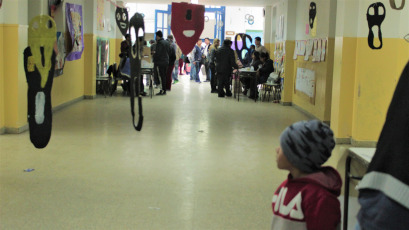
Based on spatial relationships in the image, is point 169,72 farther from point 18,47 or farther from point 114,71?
point 18,47

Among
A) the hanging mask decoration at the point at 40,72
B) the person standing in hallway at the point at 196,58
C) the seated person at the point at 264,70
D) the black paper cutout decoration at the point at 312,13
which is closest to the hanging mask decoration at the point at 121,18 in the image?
the hanging mask decoration at the point at 40,72

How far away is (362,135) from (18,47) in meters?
5.05

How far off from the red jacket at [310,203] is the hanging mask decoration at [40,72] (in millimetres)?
1220

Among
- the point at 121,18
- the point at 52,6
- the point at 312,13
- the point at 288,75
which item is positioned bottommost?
the point at 288,75

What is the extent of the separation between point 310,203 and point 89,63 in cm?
1123

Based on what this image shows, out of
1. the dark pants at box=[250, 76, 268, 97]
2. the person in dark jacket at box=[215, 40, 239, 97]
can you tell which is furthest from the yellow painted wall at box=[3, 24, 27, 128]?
the dark pants at box=[250, 76, 268, 97]

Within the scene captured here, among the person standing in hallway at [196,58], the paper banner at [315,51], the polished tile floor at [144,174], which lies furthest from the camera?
the person standing in hallway at [196,58]

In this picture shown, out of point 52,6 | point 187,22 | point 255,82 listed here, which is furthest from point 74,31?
point 187,22

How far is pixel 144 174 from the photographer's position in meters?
5.57

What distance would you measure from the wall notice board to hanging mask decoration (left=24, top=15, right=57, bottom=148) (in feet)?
27.0

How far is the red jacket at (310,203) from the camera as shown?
5.98 ft

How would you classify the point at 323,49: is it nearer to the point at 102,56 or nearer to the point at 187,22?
the point at 102,56

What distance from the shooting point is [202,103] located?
→ 482 inches

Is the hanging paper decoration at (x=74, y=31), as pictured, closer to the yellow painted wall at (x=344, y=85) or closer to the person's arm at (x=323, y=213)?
the yellow painted wall at (x=344, y=85)
